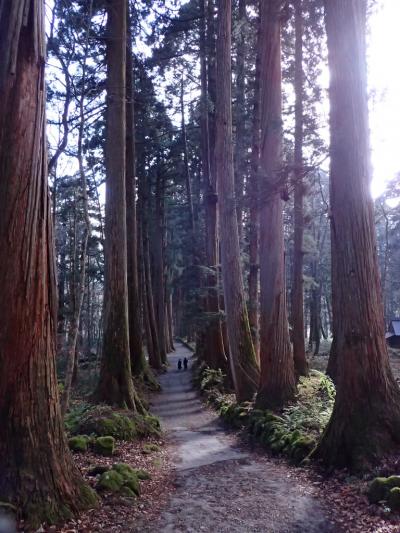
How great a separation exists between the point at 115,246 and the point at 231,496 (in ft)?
24.2

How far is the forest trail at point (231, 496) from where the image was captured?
211 inches

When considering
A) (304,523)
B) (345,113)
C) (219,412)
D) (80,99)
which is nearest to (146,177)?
(219,412)

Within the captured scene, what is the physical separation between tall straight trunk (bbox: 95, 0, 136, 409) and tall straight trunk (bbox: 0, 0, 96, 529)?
22.3 feet

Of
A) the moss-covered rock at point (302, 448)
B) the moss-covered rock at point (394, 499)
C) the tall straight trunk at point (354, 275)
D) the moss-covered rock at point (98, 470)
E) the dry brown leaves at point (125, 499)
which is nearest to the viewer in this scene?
the dry brown leaves at point (125, 499)

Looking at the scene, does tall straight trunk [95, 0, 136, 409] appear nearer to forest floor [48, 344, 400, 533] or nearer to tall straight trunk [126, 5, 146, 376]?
forest floor [48, 344, 400, 533]

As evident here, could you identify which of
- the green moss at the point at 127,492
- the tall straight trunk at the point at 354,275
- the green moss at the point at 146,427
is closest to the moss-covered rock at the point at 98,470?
the green moss at the point at 127,492

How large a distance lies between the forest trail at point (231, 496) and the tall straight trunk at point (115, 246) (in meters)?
1.98

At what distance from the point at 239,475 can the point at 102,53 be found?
12.8 meters

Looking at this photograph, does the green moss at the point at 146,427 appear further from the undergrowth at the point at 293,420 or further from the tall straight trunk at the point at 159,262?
the tall straight trunk at the point at 159,262

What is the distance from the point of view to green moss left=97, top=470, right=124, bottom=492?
5.93 metres

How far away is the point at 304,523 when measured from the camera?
5461 mm

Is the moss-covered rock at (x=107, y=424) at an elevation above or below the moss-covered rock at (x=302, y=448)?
above

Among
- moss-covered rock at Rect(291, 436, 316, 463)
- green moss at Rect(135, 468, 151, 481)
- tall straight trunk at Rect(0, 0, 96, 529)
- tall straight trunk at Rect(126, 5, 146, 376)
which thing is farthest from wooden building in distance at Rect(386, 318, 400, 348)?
tall straight trunk at Rect(0, 0, 96, 529)

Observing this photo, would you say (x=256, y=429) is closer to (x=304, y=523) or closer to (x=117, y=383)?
(x=117, y=383)
